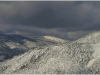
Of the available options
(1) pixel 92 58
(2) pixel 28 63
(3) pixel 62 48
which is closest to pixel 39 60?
(2) pixel 28 63

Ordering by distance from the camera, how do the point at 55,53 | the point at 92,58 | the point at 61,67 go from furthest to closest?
1. the point at 55,53
2. the point at 92,58
3. the point at 61,67

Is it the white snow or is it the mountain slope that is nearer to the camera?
the mountain slope

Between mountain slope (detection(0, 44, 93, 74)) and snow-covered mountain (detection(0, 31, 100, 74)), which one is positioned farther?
mountain slope (detection(0, 44, 93, 74))

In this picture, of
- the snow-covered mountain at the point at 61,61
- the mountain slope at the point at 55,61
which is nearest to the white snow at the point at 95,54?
the snow-covered mountain at the point at 61,61

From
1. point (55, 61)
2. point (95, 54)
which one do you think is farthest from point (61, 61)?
point (95, 54)

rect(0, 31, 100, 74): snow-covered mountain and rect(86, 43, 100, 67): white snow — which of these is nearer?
rect(0, 31, 100, 74): snow-covered mountain

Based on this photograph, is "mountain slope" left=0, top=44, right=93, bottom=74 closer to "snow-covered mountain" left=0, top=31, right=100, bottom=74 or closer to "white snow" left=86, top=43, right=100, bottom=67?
"snow-covered mountain" left=0, top=31, right=100, bottom=74

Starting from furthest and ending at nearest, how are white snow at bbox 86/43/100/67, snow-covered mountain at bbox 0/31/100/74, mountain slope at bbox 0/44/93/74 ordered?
white snow at bbox 86/43/100/67
mountain slope at bbox 0/44/93/74
snow-covered mountain at bbox 0/31/100/74

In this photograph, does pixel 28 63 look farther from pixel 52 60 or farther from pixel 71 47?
pixel 71 47

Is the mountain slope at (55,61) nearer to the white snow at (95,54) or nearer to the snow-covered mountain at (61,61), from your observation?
the snow-covered mountain at (61,61)

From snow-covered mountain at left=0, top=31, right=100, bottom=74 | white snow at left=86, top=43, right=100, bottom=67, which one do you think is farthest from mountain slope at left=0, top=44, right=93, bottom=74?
white snow at left=86, top=43, right=100, bottom=67

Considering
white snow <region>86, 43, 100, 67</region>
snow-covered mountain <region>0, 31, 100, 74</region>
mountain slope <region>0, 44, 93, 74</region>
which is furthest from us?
white snow <region>86, 43, 100, 67</region>
